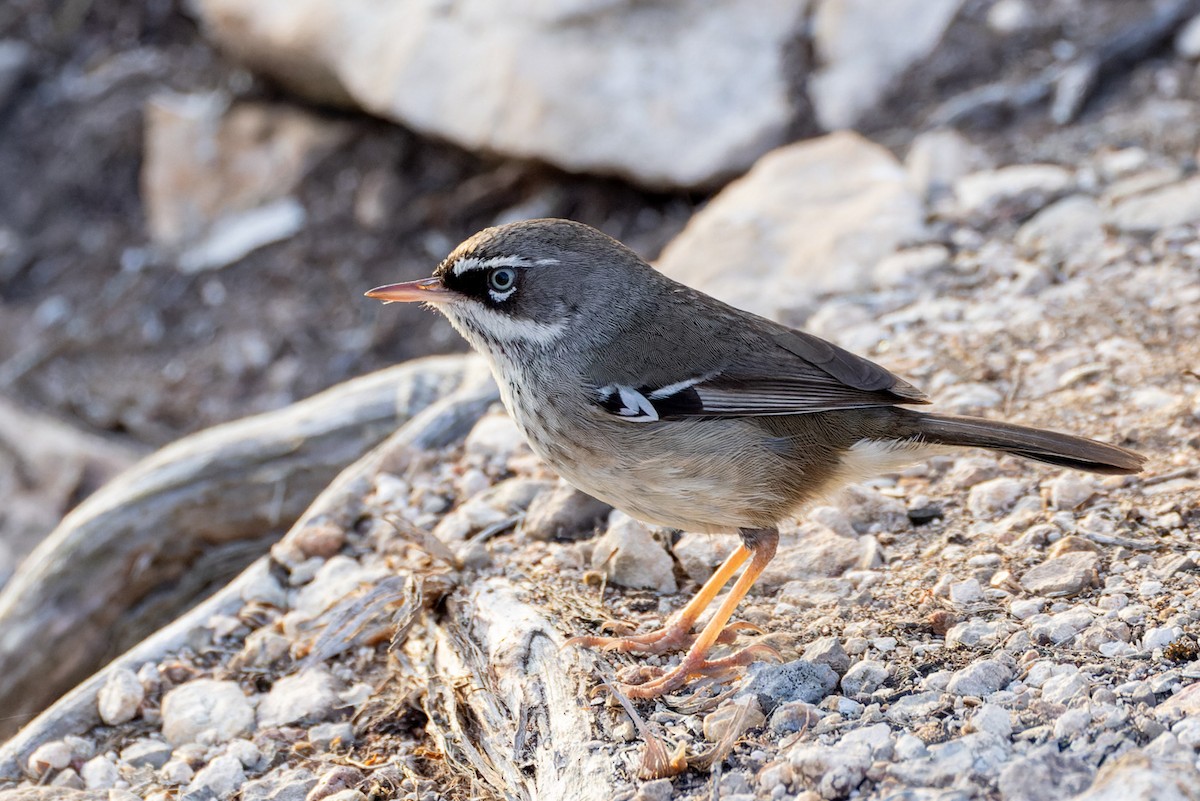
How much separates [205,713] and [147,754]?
25 centimetres

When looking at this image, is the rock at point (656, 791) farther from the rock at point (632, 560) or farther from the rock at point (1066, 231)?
the rock at point (1066, 231)

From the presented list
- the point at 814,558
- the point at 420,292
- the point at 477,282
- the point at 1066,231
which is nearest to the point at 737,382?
the point at 814,558

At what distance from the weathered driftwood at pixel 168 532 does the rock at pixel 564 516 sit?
5.27 feet

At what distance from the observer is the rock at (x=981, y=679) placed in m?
3.72

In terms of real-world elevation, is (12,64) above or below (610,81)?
above

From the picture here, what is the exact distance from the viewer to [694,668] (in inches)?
164

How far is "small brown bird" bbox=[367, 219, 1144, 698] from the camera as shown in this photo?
4512mm

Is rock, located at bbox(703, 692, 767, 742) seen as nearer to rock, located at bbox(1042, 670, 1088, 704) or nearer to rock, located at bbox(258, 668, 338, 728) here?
rock, located at bbox(1042, 670, 1088, 704)

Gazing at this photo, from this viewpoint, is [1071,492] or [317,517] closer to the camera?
[1071,492]

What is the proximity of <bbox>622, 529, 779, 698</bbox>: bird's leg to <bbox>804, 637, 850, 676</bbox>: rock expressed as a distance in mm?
159

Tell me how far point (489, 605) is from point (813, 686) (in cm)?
130

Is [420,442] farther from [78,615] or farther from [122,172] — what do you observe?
[122,172]

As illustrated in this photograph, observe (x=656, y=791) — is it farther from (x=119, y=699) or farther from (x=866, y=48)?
(x=866, y=48)

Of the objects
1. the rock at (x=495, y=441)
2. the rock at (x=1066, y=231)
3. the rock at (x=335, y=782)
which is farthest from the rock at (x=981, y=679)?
the rock at (x=1066, y=231)
